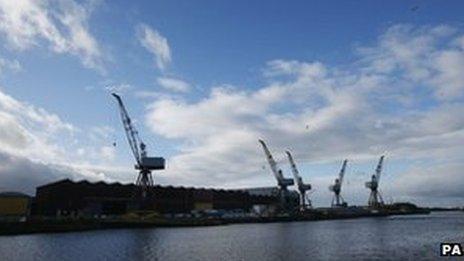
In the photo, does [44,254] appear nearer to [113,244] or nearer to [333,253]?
[113,244]

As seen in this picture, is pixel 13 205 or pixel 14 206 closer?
pixel 13 205

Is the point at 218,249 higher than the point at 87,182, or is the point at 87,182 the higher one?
the point at 87,182

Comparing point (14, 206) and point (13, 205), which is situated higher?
point (13, 205)

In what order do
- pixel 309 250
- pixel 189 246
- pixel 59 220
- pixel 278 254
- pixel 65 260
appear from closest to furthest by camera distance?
1. pixel 65 260
2. pixel 278 254
3. pixel 309 250
4. pixel 189 246
5. pixel 59 220

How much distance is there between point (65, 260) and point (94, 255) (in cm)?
641

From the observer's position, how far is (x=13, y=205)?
17112 cm

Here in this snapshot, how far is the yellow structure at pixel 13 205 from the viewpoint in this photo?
552 ft

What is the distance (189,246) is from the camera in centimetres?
9506

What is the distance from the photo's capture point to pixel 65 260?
72250 millimetres

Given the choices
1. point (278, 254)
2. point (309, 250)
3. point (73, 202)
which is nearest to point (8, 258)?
point (278, 254)

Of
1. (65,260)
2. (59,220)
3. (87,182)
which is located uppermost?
(87,182)

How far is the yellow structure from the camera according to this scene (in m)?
168

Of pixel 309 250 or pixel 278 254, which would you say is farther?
pixel 309 250

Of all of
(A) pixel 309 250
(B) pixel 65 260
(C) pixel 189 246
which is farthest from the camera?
(C) pixel 189 246
